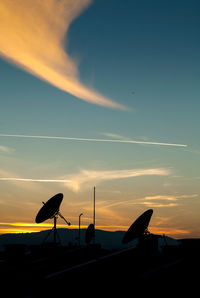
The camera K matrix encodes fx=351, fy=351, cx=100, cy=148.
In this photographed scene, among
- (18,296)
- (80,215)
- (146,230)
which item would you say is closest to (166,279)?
(18,296)

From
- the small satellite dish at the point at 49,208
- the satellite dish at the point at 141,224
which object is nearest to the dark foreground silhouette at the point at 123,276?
the satellite dish at the point at 141,224

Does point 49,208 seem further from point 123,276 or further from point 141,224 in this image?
point 123,276

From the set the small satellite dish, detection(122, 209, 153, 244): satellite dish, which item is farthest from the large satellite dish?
detection(122, 209, 153, 244): satellite dish

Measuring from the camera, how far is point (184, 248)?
20484mm

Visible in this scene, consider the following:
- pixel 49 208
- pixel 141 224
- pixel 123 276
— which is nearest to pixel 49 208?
pixel 49 208

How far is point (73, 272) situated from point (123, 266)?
12.2 ft

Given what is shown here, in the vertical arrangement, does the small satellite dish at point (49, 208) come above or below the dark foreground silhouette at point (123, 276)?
above

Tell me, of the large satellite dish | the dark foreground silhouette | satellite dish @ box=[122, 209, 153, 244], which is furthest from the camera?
the large satellite dish

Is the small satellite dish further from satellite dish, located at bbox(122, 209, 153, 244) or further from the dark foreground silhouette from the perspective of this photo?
the dark foreground silhouette

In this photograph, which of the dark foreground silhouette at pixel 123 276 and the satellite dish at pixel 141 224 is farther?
the satellite dish at pixel 141 224

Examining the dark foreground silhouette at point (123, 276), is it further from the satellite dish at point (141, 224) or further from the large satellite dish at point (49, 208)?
the large satellite dish at point (49, 208)

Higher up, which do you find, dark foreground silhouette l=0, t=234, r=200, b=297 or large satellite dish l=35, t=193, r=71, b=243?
large satellite dish l=35, t=193, r=71, b=243

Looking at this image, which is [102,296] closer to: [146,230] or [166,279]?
[166,279]

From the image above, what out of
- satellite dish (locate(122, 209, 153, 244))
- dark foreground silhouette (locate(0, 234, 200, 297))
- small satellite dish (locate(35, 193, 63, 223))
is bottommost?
dark foreground silhouette (locate(0, 234, 200, 297))
